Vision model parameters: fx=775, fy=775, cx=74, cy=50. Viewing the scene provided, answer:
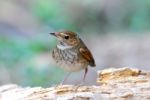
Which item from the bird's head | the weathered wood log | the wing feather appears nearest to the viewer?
the weathered wood log

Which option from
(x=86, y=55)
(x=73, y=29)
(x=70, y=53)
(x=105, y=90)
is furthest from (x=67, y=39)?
(x=73, y=29)

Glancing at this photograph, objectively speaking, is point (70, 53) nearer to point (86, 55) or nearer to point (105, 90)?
point (86, 55)

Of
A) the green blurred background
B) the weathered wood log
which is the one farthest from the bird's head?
the green blurred background

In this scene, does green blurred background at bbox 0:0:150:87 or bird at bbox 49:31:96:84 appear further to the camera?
green blurred background at bbox 0:0:150:87

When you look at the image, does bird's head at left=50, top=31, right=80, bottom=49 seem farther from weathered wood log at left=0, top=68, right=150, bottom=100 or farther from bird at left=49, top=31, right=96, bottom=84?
weathered wood log at left=0, top=68, right=150, bottom=100

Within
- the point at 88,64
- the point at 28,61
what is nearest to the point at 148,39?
the point at 28,61

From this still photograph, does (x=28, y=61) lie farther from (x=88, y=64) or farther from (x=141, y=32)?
(x=88, y=64)
